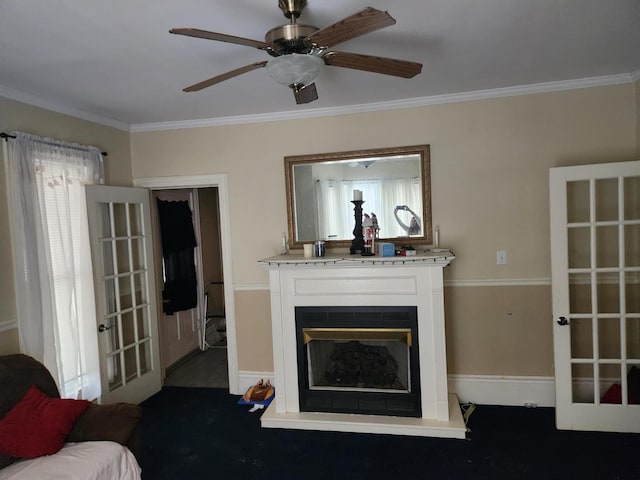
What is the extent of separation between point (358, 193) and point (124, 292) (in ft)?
7.15

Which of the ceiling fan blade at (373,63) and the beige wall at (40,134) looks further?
the beige wall at (40,134)

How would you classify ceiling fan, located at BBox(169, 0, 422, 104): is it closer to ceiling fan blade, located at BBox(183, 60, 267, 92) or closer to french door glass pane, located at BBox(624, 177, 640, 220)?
ceiling fan blade, located at BBox(183, 60, 267, 92)

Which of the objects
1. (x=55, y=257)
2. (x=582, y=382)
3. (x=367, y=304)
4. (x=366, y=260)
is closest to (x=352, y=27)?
(x=366, y=260)

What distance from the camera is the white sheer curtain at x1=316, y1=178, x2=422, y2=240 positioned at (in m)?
3.34

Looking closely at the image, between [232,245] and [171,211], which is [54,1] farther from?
[171,211]

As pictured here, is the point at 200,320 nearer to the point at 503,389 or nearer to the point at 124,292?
the point at 124,292

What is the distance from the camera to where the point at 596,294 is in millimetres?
2855

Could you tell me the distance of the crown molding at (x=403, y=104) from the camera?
3.00 metres

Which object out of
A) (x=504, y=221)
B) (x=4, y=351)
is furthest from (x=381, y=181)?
(x=4, y=351)

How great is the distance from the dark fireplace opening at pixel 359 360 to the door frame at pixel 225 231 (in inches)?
33.1

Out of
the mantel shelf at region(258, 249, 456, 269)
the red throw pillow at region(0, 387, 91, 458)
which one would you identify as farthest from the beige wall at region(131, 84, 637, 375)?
the red throw pillow at region(0, 387, 91, 458)

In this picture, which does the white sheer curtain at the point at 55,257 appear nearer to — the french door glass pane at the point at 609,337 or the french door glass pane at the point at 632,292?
the french door glass pane at the point at 609,337

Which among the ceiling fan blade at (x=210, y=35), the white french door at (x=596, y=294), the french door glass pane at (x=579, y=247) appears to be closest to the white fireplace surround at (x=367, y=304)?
the white french door at (x=596, y=294)

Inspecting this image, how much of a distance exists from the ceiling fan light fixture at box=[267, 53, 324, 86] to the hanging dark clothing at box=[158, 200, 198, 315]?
3103 millimetres
